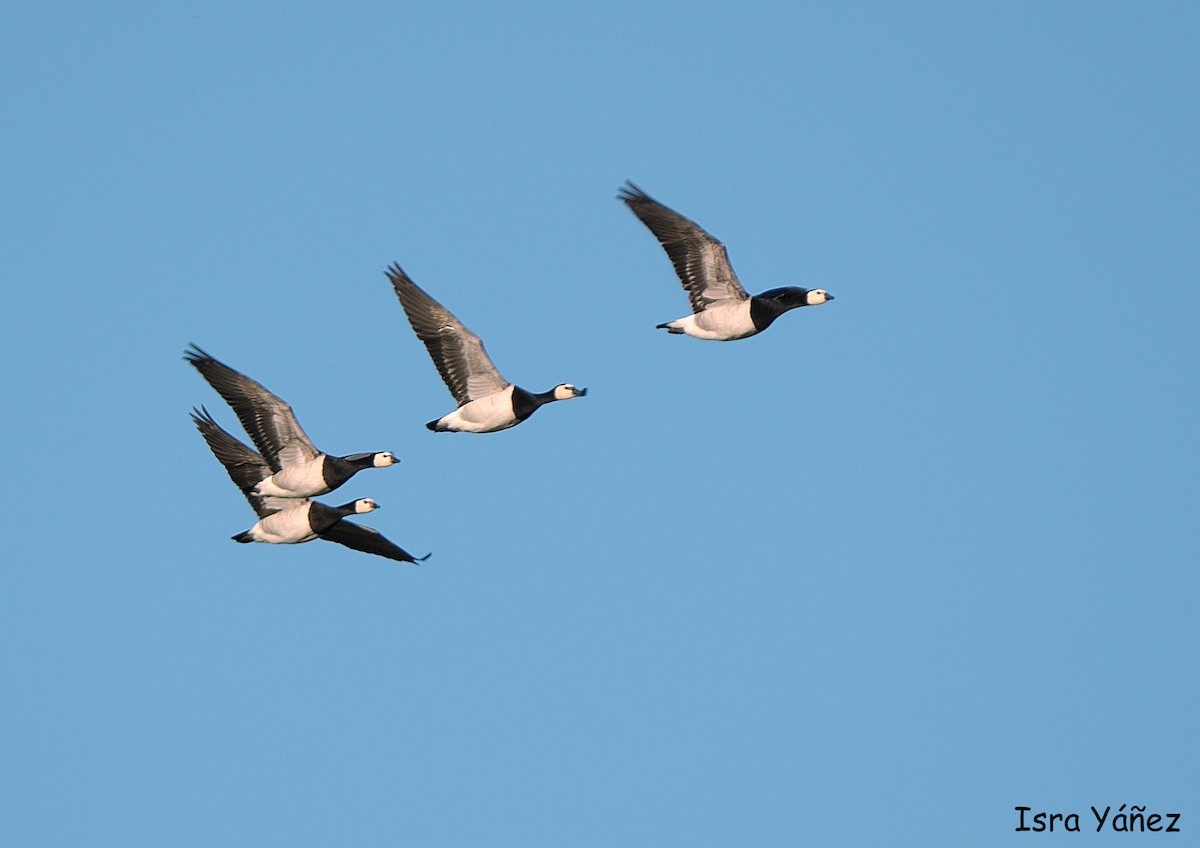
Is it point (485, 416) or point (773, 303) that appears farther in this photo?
point (773, 303)

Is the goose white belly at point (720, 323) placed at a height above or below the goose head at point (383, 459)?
above

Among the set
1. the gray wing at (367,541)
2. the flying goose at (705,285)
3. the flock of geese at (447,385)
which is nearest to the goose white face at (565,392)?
the flock of geese at (447,385)

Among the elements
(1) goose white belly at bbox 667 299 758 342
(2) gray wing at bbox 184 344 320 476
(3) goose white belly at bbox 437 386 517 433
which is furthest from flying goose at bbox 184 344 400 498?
A: (1) goose white belly at bbox 667 299 758 342

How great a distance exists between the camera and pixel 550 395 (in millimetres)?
34844

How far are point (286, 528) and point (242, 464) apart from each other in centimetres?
167

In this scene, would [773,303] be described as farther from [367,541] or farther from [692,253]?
[367,541]

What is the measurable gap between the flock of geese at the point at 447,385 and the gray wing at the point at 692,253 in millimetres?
18

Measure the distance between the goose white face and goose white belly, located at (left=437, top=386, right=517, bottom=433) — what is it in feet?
3.54

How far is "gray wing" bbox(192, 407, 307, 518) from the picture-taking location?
3459cm

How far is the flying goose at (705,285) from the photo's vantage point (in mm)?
35031

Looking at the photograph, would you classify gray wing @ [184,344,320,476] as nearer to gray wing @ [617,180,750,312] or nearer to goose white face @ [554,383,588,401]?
goose white face @ [554,383,588,401]

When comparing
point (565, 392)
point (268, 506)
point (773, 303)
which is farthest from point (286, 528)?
point (773, 303)

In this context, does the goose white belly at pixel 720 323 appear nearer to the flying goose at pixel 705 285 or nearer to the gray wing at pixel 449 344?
the flying goose at pixel 705 285

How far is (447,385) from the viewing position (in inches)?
1355
